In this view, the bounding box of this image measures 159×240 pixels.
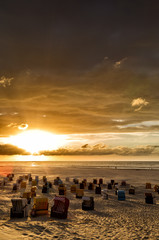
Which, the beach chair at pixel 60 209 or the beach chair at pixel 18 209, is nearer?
the beach chair at pixel 18 209

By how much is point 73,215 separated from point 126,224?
434 cm

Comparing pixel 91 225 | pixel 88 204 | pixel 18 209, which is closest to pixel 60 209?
pixel 91 225

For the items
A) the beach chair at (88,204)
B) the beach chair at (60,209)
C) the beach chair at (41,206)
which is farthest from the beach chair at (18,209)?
the beach chair at (88,204)

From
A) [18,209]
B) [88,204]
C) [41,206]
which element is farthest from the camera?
[88,204]

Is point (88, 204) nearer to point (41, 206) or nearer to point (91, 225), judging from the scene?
point (41, 206)

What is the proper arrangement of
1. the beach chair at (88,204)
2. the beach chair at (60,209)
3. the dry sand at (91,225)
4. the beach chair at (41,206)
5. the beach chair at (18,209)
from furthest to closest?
the beach chair at (88,204), the beach chair at (41,206), the beach chair at (60,209), the beach chair at (18,209), the dry sand at (91,225)

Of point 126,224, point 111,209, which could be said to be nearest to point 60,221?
point 126,224

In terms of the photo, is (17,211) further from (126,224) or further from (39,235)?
(126,224)

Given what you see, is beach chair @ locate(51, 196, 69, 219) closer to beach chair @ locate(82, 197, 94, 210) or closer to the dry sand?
the dry sand

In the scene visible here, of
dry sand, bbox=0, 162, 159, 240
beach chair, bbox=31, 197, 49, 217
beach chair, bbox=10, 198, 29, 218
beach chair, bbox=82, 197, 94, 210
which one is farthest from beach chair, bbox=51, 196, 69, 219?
beach chair, bbox=82, 197, 94, 210

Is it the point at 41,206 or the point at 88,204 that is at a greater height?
the point at 41,206

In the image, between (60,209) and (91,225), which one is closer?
(91,225)

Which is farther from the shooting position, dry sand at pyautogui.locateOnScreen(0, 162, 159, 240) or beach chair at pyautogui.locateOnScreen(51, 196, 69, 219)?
beach chair at pyautogui.locateOnScreen(51, 196, 69, 219)

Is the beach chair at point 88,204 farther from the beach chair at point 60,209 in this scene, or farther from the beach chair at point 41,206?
the beach chair at point 41,206
